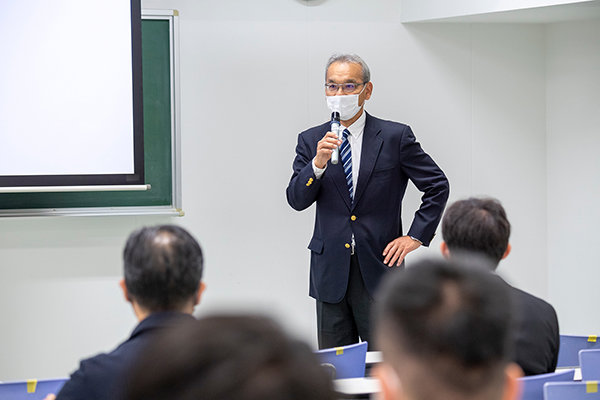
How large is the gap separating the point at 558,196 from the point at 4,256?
3499 mm

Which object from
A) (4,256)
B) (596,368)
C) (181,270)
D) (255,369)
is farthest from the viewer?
(4,256)

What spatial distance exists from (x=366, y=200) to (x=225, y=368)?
2982 mm

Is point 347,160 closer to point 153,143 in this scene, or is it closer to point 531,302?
point 153,143

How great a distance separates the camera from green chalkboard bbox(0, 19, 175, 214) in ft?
14.3

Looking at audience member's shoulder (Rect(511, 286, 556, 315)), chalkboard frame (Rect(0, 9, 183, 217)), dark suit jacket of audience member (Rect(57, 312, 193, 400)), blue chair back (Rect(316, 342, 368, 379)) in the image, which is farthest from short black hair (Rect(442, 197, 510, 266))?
chalkboard frame (Rect(0, 9, 183, 217))

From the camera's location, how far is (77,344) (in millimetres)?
4539

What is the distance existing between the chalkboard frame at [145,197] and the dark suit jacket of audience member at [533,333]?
2667 millimetres

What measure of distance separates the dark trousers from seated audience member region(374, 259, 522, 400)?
2.59m

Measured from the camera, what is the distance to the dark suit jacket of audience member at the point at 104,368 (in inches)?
63.9

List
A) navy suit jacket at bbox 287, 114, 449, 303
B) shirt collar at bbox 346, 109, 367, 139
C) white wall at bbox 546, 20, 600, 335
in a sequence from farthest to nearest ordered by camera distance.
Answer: white wall at bbox 546, 20, 600, 335 < shirt collar at bbox 346, 109, 367, 139 < navy suit jacket at bbox 287, 114, 449, 303

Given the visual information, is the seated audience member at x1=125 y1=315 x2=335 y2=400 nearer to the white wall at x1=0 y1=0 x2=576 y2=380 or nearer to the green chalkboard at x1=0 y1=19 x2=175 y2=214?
the white wall at x1=0 y1=0 x2=576 y2=380

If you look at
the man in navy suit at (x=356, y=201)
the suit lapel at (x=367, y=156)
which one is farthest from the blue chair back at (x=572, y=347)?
the suit lapel at (x=367, y=156)

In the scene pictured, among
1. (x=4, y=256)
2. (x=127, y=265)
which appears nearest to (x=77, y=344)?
(x=4, y=256)

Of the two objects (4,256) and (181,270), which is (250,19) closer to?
(4,256)
